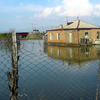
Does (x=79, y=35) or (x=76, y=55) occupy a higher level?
(x=79, y=35)

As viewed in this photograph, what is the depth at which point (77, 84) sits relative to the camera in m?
5.63

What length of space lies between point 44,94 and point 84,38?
18790 millimetres

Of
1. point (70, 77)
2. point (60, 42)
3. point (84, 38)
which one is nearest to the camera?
point (70, 77)

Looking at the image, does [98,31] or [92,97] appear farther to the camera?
[98,31]

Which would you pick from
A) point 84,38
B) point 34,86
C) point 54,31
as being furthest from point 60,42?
point 34,86

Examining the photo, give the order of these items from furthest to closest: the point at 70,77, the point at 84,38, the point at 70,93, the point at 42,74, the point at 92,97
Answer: the point at 84,38
the point at 42,74
the point at 70,77
the point at 70,93
the point at 92,97

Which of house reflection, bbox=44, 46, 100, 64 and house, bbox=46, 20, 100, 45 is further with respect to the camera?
house, bbox=46, 20, 100, 45

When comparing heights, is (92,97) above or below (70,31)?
below

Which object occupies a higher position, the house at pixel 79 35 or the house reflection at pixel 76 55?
the house at pixel 79 35

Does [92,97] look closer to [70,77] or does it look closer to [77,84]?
[77,84]

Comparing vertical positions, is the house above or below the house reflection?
above

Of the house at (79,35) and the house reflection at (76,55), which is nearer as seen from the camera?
the house reflection at (76,55)

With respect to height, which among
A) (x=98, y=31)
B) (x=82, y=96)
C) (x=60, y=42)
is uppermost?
(x=98, y=31)

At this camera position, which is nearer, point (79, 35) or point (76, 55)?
point (76, 55)
